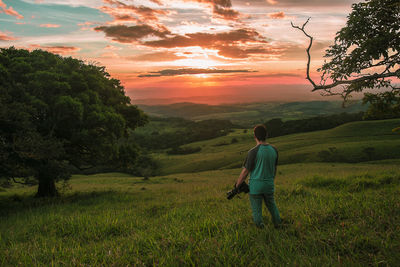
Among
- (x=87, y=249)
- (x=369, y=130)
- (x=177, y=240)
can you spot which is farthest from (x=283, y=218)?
Answer: (x=369, y=130)

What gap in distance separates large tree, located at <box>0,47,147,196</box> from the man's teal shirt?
12.4m

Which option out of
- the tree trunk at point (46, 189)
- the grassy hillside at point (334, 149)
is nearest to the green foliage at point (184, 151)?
the grassy hillside at point (334, 149)

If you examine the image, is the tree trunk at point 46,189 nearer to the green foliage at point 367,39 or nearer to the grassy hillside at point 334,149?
Answer: the green foliage at point 367,39

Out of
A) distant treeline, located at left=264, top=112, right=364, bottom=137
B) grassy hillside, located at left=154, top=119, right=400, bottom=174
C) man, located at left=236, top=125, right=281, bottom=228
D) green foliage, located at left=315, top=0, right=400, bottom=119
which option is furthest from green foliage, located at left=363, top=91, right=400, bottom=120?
distant treeline, located at left=264, top=112, right=364, bottom=137

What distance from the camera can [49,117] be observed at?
16391 millimetres

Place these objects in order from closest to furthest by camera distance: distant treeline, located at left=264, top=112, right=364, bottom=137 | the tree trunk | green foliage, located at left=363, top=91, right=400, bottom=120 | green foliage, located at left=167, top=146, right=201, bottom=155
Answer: green foliage, located at left=363, top=91, right=400, bottom=120
the tree trunk
green foliage, located at left=167, top=146, right=201, bottom=155
distant treeline, located at left=264, top=112, right=364, bottom=137

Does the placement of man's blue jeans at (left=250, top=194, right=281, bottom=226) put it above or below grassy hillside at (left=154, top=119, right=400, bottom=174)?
above

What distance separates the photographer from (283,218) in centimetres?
641

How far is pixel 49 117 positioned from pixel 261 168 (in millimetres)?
15867

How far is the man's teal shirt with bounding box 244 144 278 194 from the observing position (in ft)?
19.0

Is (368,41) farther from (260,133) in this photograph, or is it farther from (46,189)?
(46,189)

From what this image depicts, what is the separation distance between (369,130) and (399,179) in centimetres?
7455

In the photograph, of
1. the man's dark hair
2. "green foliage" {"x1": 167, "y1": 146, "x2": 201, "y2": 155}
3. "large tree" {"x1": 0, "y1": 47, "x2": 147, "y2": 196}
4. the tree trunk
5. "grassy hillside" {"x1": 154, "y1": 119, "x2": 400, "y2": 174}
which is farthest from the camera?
"green foliage" {"x1": 167, "y1": 146, "x2": 201, "y2": 155}

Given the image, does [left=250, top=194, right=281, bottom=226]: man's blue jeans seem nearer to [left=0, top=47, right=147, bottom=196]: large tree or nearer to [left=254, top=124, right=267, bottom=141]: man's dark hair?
[left=254, top=124, right=267, bottom=141]: man's dark hair
